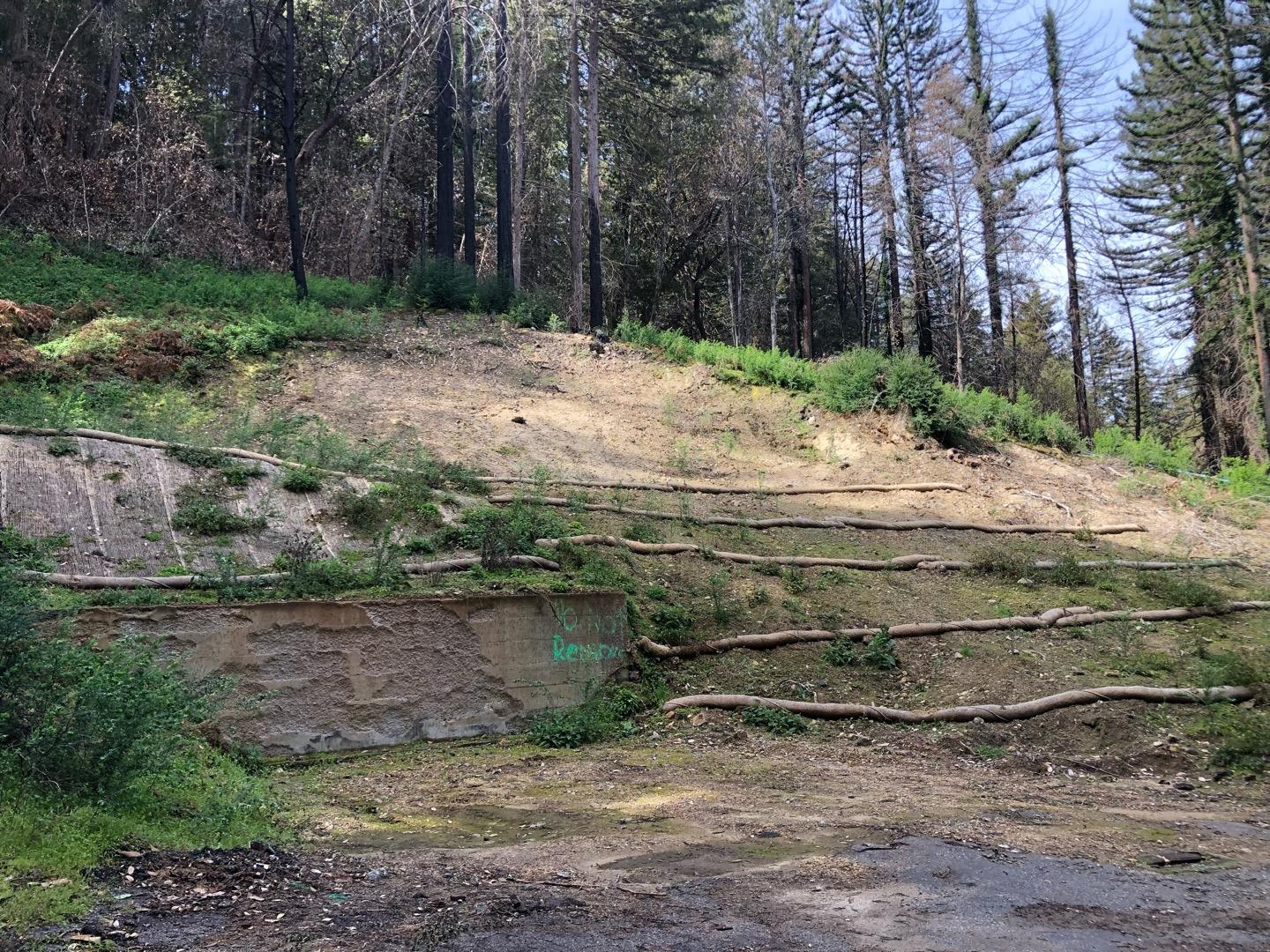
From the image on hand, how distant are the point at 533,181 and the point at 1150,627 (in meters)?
26.6

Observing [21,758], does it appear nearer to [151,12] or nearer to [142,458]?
[142,458]

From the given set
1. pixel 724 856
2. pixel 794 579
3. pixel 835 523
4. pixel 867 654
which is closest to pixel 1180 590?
pixel 867 654

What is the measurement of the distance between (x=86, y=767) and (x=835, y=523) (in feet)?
32.3

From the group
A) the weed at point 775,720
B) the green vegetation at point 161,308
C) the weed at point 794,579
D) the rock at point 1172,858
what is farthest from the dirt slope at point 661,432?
the rock at point 1172,858

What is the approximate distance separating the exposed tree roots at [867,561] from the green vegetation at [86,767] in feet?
17.0

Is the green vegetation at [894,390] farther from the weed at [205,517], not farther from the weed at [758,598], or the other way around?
the weed at [205,517]

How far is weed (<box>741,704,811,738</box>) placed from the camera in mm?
8164

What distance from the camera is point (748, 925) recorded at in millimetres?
3635

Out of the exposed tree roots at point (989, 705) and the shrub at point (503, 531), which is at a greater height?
the shrub at point (503, 531)

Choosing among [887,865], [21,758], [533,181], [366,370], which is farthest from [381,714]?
[533,181]

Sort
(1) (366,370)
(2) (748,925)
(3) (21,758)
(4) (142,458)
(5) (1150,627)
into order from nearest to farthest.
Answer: (2) (748,925) → (3) (21,758) → (4) (142,458) → (5) (1150,627) → (1) (366,370)

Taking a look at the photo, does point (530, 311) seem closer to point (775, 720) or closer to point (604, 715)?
point (604, 715)

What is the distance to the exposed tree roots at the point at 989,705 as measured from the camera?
26.2 feet

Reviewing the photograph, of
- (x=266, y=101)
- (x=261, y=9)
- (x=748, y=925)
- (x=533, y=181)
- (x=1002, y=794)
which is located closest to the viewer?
(x=748, y=925)
